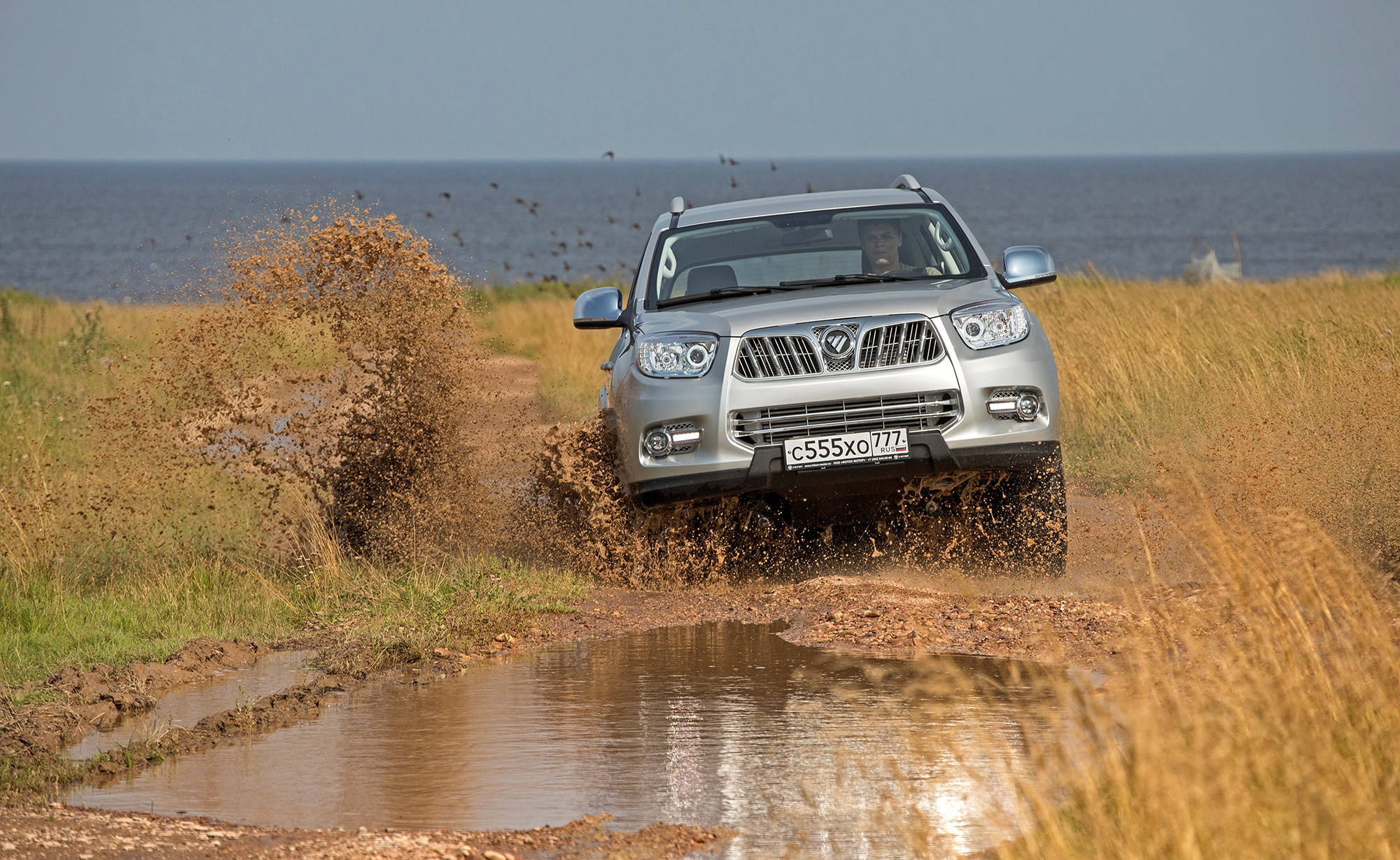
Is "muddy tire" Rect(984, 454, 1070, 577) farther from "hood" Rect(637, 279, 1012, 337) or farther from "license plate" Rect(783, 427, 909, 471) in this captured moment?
"hood" Rect(637, 279, 1012, 337)

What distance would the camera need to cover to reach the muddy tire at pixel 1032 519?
6375mm

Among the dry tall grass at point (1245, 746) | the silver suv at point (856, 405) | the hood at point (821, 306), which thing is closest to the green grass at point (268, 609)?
the silver suv at point (856, 405)

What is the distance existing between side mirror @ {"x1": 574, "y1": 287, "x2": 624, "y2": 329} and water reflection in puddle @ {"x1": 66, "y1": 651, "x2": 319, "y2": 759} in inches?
87.9

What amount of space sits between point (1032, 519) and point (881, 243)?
187 cm

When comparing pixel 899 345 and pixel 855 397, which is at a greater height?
pixel 899 345

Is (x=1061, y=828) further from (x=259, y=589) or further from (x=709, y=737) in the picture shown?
(x=259, y=589)

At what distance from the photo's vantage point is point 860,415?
6.04 meters

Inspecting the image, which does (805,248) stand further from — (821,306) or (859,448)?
(859,448)

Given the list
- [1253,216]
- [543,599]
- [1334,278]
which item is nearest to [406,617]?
[543,599]

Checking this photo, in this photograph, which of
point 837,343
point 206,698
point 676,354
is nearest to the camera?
point 206,698

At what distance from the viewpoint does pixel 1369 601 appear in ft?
12.5

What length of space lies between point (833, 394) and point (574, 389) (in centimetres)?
905

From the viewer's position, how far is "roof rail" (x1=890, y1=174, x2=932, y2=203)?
7.88 meters

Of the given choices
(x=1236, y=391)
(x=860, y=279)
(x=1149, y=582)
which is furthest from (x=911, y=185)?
(x=1236, y=391)
